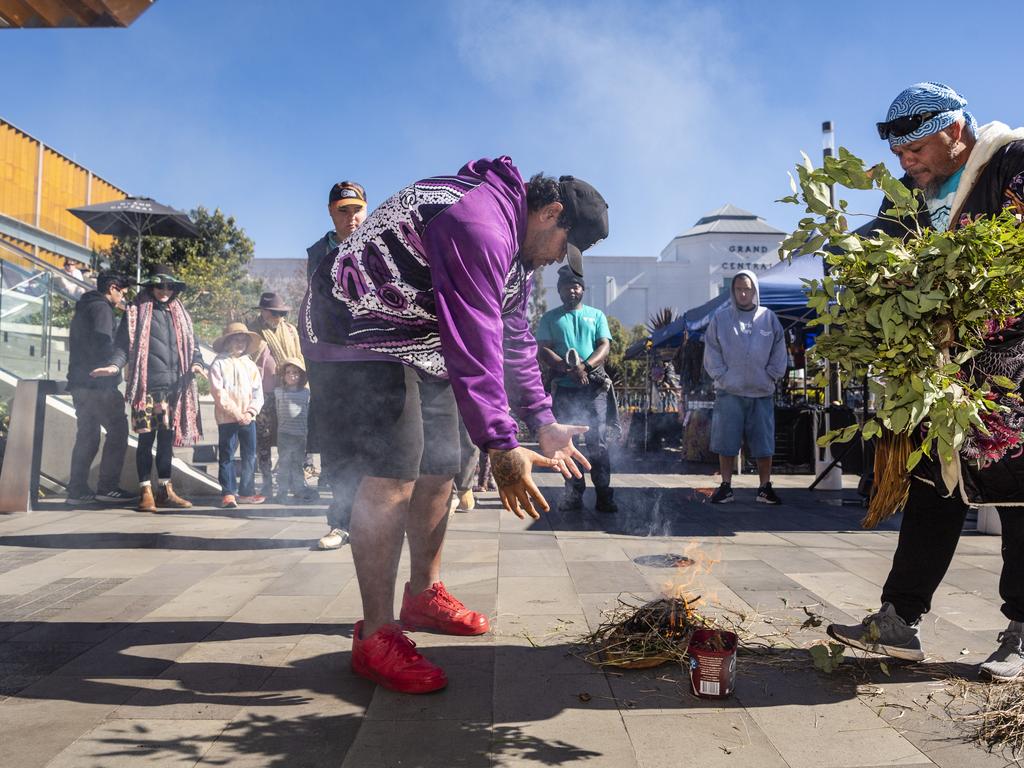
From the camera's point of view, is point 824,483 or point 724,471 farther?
point 824,483

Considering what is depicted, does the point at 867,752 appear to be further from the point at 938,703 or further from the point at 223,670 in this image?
the point at 223,670

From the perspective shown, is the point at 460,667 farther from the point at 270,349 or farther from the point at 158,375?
the point at 270,349

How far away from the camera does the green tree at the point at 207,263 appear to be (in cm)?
2009

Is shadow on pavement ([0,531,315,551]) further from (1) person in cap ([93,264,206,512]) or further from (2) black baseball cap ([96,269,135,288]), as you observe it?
(2) black baseball cap ([96,269,135,288])

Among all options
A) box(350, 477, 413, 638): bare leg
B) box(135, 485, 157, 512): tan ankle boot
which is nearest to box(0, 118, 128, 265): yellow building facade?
box(135, 485, 157, 512): tan ankle boot

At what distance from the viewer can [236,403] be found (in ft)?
19.0

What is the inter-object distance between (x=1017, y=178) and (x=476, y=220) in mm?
1569

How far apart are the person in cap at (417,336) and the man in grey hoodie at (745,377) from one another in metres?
4.04

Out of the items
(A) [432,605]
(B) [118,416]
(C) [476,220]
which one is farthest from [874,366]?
(B) [118,416]

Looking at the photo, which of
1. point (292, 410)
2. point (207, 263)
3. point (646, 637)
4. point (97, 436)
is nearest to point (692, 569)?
→ point (646, 637)

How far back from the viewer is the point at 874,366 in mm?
2059

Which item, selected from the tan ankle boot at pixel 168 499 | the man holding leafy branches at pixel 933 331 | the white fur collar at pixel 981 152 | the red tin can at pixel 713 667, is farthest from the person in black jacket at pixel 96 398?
the white fur collar at pixel 981 152

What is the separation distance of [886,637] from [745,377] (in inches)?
158

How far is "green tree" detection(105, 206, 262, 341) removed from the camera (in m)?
20.1
